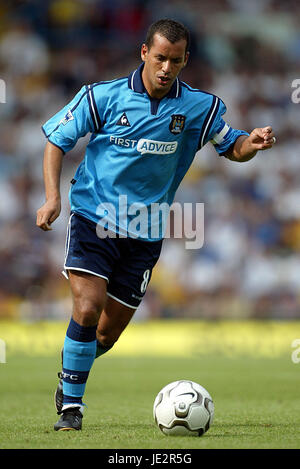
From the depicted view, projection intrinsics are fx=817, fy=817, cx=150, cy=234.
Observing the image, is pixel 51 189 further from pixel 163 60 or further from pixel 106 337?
pixel 106 337

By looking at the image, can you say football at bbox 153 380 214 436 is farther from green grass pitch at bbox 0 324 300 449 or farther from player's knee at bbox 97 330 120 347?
player's knee at bbox 97 330 120 347

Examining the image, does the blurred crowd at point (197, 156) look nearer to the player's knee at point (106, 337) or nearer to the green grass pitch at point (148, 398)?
the green grass pitch at point (148, 398)

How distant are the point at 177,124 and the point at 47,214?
3.84ft

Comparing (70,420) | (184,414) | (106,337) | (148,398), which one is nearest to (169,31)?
(106,337)

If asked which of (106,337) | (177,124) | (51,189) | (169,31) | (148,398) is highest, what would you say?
(169,31)

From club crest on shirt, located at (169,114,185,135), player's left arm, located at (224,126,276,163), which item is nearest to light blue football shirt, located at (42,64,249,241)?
club crest on shirt, located at (169,114,185,135)

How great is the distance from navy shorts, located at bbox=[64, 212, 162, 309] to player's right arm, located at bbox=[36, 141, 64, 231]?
1.38 ft

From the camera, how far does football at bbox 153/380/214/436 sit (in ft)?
15.4

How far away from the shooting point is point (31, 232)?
15094mm

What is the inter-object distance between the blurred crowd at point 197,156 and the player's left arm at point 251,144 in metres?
8.82

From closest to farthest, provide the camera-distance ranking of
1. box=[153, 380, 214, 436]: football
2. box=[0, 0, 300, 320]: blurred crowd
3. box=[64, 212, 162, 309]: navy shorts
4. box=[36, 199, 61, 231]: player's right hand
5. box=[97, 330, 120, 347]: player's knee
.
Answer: box=[36, 199, 61, 231]: player's right hand, box=[153, 380, 214, 436]: football, box=[64, 212, 162, 309]: navy shorts, box=[97, 330, 120, 347]: player's knee, box=[0, 0, 300, 320]: blurred crowd

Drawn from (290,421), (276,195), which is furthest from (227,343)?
(290,421)

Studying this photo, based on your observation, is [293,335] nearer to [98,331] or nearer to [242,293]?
[242,293]

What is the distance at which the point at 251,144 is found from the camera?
5.25m
